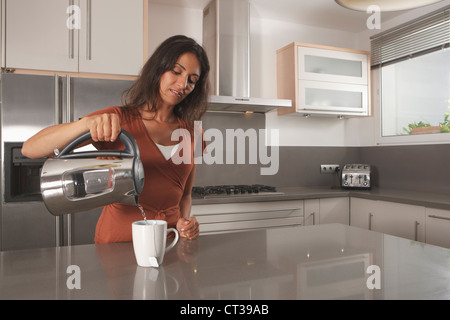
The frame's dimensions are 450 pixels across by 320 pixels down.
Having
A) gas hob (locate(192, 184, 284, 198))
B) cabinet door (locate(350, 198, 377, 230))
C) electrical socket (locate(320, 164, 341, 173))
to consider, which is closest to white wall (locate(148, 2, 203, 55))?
gas hob (locate(192, 184, 284, 198))

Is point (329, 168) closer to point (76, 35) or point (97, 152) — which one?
point (76, 35)

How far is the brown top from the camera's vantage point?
116 cm

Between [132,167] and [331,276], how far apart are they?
1.64 feet

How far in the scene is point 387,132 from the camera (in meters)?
3.30

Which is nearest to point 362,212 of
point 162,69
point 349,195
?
point 349,195

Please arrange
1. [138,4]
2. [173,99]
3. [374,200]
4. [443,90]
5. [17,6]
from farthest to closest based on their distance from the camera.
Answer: [443,90]
[374,200]
[138,4]
[17,6]
[173,99]

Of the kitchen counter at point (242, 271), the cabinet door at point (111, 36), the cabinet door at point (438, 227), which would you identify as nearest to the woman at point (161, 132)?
the kitchen counter at point (242, 271)

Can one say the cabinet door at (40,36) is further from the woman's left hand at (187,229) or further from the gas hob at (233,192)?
the woman's left hand at (187,229)

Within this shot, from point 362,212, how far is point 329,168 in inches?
29.2

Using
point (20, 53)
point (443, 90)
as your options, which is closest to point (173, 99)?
point (20, 53)

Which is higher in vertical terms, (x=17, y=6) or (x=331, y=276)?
(x=17, y=6)

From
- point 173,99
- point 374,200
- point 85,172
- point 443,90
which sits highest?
point 443,90
